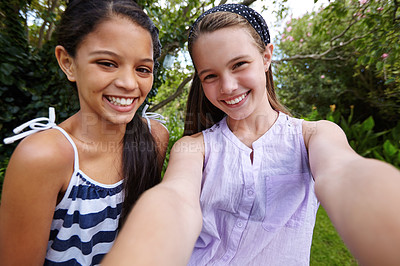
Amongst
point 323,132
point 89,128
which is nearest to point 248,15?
point 323,132

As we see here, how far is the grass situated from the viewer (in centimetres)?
240

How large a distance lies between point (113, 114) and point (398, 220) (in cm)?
113

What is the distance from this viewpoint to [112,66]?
1077mm

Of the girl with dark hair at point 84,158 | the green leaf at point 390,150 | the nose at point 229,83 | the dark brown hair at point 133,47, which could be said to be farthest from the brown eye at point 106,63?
the green leaf at point 390,150

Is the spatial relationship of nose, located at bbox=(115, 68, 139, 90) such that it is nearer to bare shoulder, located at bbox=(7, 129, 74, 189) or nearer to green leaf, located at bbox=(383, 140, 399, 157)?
bare shoulder, located at bbox=(7, 129, 74, 189)

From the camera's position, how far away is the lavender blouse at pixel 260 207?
3.59 feet

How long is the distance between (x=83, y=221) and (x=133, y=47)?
2.93 feet

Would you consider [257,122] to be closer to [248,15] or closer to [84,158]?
[248,15]

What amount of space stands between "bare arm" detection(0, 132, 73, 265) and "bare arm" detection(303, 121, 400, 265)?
1091 mm


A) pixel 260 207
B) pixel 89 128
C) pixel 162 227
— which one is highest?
pixel 89 128

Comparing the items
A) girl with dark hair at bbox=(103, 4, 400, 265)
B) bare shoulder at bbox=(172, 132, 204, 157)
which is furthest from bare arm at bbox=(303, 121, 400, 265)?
bare shoulder at bbox=(172, 132, 204, 157)

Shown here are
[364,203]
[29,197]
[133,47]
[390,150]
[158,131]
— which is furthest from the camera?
A: [390,150]

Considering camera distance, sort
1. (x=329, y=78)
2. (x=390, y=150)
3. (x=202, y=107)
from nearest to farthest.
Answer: (x=202, y=107), (x=390, y=150), (x=329, y=78)

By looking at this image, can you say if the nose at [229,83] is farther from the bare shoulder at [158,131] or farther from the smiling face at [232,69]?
the bare shoulder at [158,131]
